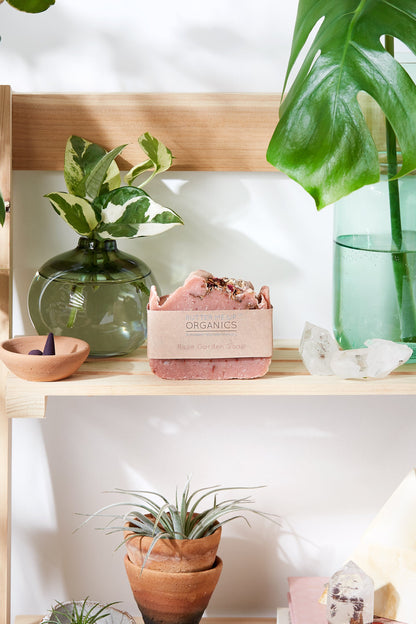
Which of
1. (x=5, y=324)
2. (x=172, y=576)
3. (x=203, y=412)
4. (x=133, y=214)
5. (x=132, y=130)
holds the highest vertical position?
(x=132, y=130)

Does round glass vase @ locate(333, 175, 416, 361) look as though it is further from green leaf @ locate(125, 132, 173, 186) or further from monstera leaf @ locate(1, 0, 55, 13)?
monstera leaf @ locate(1, 0, 55, 13)

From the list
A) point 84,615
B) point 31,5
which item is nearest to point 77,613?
point 84,615

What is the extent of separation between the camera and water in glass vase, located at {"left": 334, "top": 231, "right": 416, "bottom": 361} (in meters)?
0.88

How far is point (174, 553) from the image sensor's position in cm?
91

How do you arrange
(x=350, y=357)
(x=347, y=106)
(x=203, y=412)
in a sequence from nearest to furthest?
(x=347, y=106) < (x=350, y=357) < (x=203, y=412)

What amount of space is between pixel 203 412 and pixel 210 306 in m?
→ 0.27

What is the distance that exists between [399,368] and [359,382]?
0.08 m

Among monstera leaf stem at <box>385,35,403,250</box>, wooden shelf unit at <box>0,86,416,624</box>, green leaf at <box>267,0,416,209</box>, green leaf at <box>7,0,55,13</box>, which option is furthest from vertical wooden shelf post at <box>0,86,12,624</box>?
monstera leaf stem at <box>385,35,403,250</box>

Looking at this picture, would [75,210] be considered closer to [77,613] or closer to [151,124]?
[151,124]

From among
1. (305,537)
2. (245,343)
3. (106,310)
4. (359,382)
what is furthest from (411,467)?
(106,310)

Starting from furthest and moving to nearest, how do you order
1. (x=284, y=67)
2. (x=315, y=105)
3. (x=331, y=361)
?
1. (x=284, y=67)
2. (x=331, y=361)
3. (x=315, y=105)

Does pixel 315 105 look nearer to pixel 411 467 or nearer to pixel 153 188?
pixel 153 188

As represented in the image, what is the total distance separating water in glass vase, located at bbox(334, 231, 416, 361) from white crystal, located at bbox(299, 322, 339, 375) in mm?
57

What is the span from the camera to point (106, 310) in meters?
0.90
